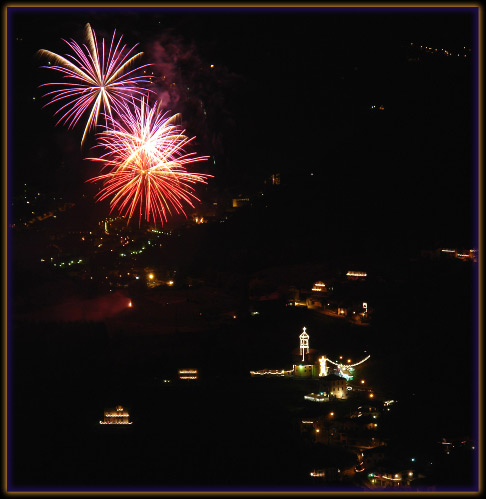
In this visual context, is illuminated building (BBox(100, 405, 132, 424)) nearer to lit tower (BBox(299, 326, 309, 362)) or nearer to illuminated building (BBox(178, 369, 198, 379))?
illuminated building (BBox(178, 369, 198, 379))

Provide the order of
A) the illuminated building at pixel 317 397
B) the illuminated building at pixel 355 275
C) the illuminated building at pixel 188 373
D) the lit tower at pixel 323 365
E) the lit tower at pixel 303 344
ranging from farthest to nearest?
the illuminated building at pixel 355 275 → the lit tower at pixel 303 344 → the lit tower at pixel 323 365 → the illuminated building at pixel 188 373 → the illuminated building at pixel 317 397

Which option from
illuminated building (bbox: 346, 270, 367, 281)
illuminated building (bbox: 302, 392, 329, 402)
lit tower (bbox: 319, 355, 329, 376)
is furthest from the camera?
illuminated building (bbox: 346, 270, 367, 281)

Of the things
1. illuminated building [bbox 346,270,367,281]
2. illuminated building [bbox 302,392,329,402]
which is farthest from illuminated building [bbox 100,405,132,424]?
illuminated building [bbox 346,270,367,281]

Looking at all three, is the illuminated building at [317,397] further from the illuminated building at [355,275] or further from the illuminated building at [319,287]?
the illuminated building at [355,275]

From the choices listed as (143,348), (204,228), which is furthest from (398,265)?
(143,348)

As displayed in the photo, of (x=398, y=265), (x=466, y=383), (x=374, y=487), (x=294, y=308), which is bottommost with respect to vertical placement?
(x=374, y=487)

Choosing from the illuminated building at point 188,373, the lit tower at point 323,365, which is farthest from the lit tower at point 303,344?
the illuminated building at point 188,373

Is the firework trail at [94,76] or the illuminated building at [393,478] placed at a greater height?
the firework trail at [94,76]

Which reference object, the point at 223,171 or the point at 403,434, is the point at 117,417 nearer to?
the point at 403,434
